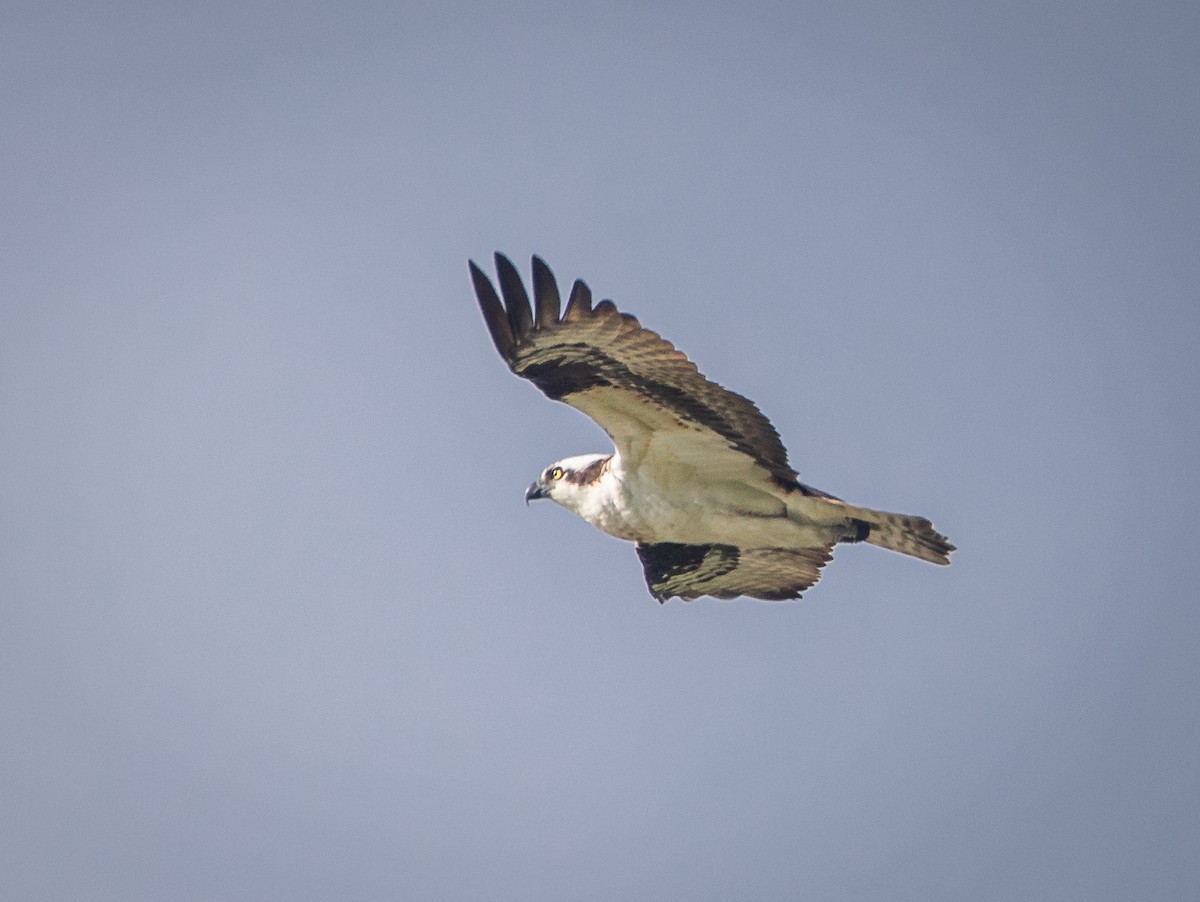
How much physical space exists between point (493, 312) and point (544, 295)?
356 millimetres

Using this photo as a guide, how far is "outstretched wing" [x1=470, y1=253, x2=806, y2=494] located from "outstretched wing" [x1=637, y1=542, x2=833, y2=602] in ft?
4.03

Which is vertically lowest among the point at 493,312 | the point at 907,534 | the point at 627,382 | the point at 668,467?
the point at 907,534

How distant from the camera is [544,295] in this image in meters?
9.40

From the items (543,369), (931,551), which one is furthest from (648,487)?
(931,551)

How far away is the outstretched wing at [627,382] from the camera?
9422 mm

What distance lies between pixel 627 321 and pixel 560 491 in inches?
82.0

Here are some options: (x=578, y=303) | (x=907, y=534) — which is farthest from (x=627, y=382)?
(x=907, y=534)

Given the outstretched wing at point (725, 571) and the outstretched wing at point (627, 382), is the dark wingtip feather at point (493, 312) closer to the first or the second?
the outstretched wing at point (627, 382)

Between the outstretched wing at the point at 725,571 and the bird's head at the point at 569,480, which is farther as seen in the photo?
the outstretched wing at the point at 725,571

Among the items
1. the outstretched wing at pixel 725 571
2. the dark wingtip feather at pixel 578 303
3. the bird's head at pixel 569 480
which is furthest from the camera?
the outstretched wing at pixel 725 571

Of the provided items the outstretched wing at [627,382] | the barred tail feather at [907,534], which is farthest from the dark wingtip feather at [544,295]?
the barred tail feather at [907,534]

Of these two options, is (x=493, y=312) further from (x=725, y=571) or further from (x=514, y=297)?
(x=725, y=571)

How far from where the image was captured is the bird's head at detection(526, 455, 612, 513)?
10.9m

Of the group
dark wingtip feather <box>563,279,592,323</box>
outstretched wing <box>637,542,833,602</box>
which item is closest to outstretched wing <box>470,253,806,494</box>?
dark wingtip feather <box>563,279,592,323</box>
